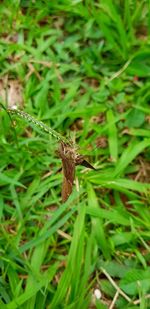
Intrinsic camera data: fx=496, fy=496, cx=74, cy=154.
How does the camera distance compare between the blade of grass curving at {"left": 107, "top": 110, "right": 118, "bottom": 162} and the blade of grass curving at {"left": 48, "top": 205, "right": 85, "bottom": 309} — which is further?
the blade of grass curving at {"left": 107, "top": 110, "right": 118, "bottom": 162}

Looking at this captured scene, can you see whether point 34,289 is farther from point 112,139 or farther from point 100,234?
point 112,139

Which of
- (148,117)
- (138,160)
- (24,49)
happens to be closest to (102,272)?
(138,160)

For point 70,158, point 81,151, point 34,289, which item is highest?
point 81,151

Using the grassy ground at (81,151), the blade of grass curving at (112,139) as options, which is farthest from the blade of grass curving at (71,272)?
the blade of grass curving at (112,139)

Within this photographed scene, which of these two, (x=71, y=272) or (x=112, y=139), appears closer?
(x=71, y=272)

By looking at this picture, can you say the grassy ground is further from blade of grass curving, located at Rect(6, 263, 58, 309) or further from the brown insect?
the brown insect

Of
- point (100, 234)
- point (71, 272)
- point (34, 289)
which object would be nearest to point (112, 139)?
point (100, 234)

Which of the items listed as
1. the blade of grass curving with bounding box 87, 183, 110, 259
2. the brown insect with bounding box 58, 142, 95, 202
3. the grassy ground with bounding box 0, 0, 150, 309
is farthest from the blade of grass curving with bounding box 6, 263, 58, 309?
the brown insect with bounding box 58, 142, 95, 202

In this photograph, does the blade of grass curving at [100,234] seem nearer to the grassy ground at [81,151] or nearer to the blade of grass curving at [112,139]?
the grassy ground at [81,151]

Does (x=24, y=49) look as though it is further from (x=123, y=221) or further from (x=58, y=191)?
(x=123, y=221)
